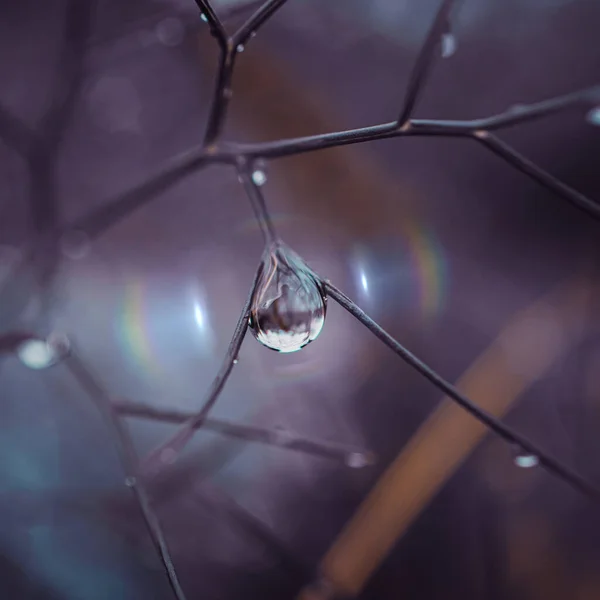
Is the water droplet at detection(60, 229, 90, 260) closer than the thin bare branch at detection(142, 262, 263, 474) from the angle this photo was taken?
No

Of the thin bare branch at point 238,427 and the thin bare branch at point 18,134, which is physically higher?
the thin bare branch at point 18,134

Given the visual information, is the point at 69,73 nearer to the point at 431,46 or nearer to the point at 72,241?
the point at 72,241

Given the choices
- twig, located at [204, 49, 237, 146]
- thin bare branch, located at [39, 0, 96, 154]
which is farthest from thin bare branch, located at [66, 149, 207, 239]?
thin bare branch, located at [39, 0, 96, 154]

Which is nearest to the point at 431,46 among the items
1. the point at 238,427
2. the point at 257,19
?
the point at 257,19

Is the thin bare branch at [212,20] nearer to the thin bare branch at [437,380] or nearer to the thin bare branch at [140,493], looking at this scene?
the thin bare branch at [437,380]

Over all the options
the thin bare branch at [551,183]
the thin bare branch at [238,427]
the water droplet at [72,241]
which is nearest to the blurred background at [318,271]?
the water droplet at [72,241]

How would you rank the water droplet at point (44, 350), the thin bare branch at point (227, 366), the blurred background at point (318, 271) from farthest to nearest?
the blurred background at point (318, 271) → the water droplet at point (44, 350) → the thin bare branch at point (227, 366)

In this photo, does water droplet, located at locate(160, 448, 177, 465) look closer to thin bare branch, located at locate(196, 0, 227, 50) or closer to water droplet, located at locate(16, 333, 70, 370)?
water droplet, located at locate(16, 333, 70, 370)
